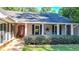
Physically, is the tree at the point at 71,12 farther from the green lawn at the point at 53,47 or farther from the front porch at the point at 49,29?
the green lawn at the point at 53,47

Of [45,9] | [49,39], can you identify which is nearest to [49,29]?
[49,39]

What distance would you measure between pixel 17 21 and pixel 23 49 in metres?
0.84

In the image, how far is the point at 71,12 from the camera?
12969 millimetres

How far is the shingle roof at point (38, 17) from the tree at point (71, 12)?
0.13 m

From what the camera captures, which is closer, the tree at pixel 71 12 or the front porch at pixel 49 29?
the tree at pixel 71 12

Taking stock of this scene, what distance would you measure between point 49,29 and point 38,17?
21.2 inches

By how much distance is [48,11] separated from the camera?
42.5ft

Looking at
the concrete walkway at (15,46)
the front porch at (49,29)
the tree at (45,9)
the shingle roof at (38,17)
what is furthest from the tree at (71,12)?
the concrete walkway at (15,46)

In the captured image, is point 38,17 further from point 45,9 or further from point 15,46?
point 15,46

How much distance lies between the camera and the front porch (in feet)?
43.0

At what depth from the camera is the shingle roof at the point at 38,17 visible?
12945mm
